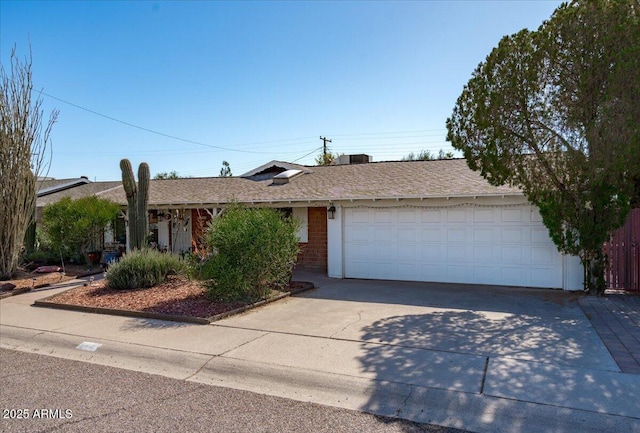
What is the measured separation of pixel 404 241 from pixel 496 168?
3.94 meters

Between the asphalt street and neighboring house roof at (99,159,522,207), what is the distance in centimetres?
860

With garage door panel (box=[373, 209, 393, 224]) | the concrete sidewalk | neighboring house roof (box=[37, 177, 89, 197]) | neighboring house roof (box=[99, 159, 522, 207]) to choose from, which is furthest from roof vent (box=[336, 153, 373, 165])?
neighboring house roof (box=[37, 177, 89, 197])

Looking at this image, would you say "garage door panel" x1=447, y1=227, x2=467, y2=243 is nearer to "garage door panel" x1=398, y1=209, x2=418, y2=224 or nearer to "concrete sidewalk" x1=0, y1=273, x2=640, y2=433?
"garage door panel" x1=398, y1=209, x2=418, y2=224

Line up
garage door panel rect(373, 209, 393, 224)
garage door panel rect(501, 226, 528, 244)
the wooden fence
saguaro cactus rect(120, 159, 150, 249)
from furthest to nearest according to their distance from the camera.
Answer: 1. saguaro cactus rect(120, 159, 150, 249)
2. garage door panel rect(373, 209, 393, 224)
3. garage door panel rect(501, 226, 528, 244)
4. the wooden fence

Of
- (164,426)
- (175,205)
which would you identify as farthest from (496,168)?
(175,205)

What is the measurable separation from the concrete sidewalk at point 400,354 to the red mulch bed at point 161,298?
1.76ft

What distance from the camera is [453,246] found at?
12469 millimetres

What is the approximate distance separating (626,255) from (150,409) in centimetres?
1091

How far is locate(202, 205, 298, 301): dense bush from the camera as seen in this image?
9477 millimetres

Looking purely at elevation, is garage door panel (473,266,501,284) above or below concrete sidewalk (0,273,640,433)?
above

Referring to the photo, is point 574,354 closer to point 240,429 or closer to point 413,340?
point 413,340

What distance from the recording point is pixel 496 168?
9898 millimetres

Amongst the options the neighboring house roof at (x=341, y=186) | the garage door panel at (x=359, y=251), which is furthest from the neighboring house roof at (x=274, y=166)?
the garage door panel at (x=359, y=251)

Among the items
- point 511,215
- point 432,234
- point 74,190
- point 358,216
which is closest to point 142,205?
point 358,216
